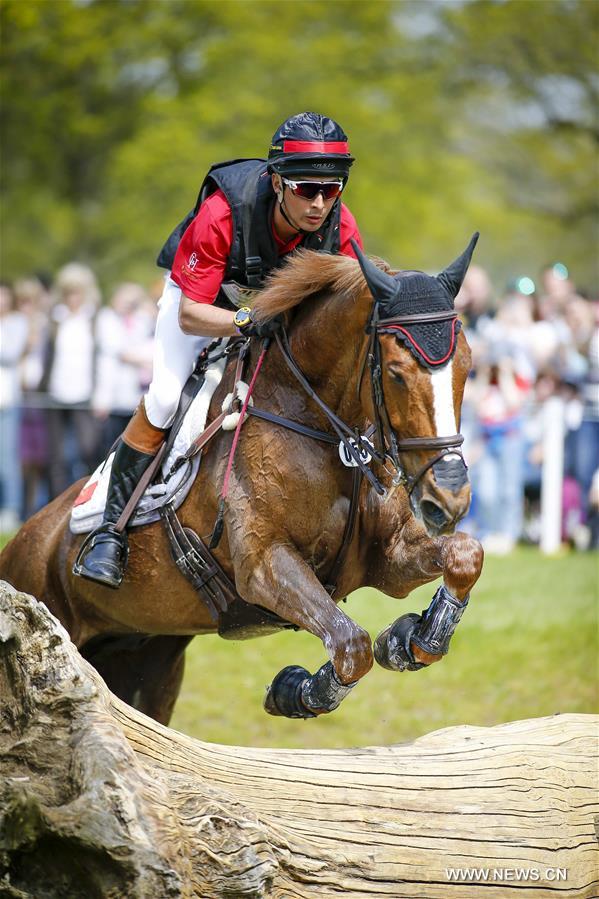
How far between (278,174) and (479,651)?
498cm

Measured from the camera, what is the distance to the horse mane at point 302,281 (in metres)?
4.76

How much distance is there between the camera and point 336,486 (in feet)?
15.8

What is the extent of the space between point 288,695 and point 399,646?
45 centimetres

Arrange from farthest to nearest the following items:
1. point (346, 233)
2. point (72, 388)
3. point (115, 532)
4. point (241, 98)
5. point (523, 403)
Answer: point (241, 98), point (72, 388), point (523, 403), point (115, 532), point (346, 233)

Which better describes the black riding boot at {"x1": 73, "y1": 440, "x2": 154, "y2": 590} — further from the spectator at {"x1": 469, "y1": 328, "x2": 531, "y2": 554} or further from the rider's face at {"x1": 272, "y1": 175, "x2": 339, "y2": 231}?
the spectator at {"x1": 469, "y1": 328, "x2": 531, "y2": 554}

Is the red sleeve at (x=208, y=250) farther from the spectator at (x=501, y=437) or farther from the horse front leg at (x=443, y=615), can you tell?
the spectator at (x=501, y=437)

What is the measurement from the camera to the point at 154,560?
5258mm

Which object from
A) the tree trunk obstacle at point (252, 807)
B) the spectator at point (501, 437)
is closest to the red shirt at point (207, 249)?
the tree trunk obstacle at point (252, 807)

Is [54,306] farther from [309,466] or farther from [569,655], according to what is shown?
[309,466]

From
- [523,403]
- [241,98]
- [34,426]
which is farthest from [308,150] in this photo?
[241,98]

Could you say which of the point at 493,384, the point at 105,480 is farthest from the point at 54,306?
the point at 105,480

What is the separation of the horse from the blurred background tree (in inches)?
681

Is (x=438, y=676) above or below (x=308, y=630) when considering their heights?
above

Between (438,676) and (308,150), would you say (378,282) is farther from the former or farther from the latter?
(438,676)
